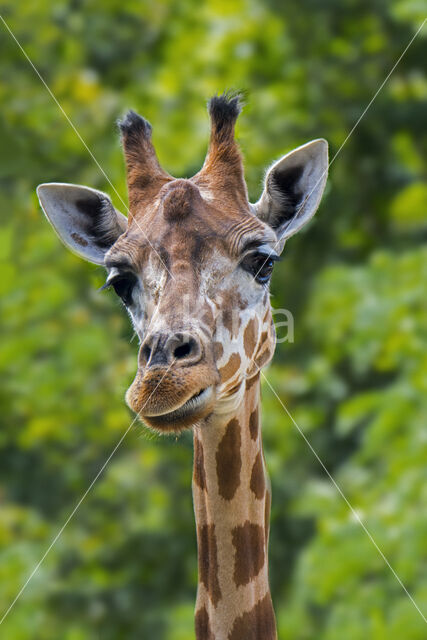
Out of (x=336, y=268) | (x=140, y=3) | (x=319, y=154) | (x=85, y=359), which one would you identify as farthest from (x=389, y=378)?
(x=319, y=154)

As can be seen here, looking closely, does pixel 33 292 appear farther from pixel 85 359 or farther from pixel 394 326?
pixel 394 326

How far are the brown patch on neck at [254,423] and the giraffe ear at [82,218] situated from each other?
0.85m

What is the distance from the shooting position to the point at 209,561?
329cm

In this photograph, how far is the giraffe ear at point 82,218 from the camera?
3668 millimetres

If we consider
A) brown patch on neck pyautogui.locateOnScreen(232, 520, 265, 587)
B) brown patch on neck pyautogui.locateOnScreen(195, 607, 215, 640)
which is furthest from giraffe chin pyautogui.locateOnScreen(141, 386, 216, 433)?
brown patch on neck pyautogui.locateOnScreen(195, 607, 215, 640)

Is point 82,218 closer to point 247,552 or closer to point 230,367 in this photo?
point 230,367

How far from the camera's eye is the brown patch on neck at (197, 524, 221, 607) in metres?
3.25

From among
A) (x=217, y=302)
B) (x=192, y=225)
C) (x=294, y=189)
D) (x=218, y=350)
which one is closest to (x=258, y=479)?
(x=218, y=350)

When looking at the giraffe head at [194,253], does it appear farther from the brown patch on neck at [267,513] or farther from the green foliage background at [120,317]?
the green foliage background at [120,317]

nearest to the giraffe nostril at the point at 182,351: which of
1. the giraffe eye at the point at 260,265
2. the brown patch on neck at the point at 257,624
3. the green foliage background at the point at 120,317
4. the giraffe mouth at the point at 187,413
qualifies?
the giraffe mouth at the point at 187,413

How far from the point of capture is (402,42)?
8922mm

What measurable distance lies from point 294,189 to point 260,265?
1.60ft

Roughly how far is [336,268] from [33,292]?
2.89 metres

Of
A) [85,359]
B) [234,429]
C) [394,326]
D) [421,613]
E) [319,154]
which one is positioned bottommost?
[421,613]
